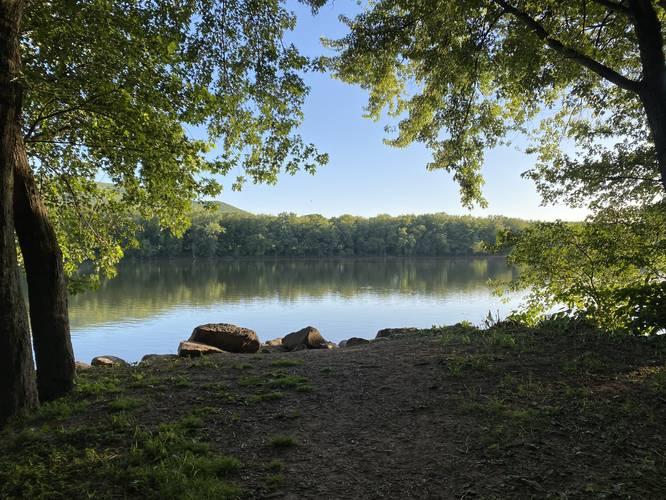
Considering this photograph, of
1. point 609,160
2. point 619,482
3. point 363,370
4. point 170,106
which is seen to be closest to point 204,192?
point 170,106

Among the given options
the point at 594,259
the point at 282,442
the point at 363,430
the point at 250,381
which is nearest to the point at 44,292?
the point at 250,381

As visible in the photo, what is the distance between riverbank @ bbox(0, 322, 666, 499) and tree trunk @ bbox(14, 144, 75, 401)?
400 millimetres

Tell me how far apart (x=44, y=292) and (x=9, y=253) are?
108 centimetres

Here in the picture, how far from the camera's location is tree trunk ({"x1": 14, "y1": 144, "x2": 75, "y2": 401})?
5047 mm

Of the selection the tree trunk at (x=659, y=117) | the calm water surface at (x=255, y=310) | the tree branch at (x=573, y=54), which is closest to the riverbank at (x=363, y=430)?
the tree trunk at (x=659, y=117)

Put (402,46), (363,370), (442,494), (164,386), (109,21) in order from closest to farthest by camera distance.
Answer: (442,494)
(109,21)
(164,386)
(363,370)
(402,46)

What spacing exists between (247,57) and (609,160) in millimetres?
7702

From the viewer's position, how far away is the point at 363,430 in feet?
13.7

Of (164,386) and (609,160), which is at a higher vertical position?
(609,160)

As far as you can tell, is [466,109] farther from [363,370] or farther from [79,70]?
[79,70]

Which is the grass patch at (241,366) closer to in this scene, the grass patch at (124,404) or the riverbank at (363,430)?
the riverbank at (363,430)

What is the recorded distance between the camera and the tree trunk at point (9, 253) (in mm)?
4164

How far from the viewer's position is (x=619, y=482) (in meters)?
3.08

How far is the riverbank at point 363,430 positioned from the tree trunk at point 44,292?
40 cm
